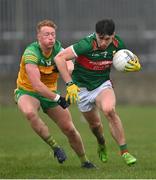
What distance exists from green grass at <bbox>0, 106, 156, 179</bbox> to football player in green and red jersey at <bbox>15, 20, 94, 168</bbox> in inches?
20.7

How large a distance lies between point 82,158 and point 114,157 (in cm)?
152

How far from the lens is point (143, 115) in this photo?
24.6 metres

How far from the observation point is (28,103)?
11914mm

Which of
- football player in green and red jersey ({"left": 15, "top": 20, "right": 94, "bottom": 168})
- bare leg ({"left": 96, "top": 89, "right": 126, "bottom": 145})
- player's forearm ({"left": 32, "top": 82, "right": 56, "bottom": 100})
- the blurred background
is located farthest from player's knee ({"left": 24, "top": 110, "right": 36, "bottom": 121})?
the blurred background

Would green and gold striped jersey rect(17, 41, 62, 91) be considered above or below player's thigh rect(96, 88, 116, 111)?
above

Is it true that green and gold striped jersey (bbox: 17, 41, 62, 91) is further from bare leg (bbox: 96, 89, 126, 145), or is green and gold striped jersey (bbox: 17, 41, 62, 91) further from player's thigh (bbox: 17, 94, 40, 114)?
bare leg (bbox: 96, 89, 126, 145)

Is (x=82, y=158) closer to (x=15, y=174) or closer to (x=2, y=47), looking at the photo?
(x=15, y=174)

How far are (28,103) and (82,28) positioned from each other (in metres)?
15.6

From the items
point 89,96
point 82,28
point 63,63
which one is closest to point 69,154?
point 89,96

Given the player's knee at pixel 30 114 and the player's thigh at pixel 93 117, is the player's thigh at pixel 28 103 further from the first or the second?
the player's thigh at pixel 93 117

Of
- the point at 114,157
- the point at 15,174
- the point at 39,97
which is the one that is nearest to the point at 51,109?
the point at 39,97

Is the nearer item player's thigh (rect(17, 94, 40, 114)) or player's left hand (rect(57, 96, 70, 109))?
player's left hand (rect(57, 96, 70, 109))

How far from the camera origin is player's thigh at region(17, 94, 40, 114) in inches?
466

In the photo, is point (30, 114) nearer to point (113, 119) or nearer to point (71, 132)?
point (71, 132)
